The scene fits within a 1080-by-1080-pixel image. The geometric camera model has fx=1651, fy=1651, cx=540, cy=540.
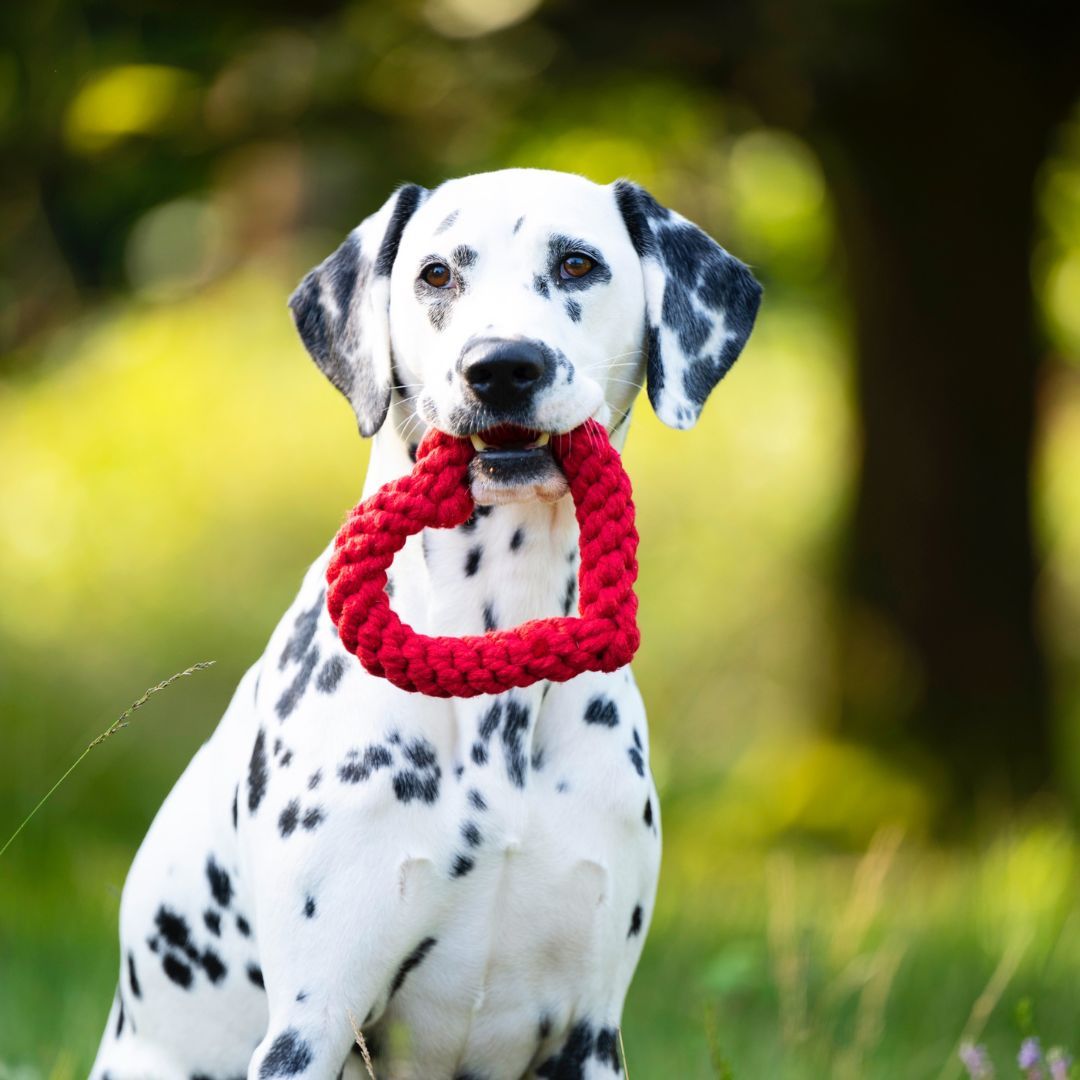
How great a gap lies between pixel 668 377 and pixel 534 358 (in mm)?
454

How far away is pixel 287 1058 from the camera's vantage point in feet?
9.56

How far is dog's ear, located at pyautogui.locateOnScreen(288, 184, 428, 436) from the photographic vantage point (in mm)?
3240

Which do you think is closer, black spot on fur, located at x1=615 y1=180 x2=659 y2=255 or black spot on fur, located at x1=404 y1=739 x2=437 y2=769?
black spot on fur, located at x1=404 y1=739 x2=437 y2=769

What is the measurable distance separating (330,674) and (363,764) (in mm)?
217

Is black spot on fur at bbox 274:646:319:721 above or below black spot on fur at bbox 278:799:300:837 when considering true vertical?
above

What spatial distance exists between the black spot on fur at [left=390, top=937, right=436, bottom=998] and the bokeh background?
1.88 ft

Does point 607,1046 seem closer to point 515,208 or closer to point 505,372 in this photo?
point 505,372

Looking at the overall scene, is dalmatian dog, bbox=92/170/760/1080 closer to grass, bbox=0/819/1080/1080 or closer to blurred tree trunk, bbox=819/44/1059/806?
grass, bbox=0/819/1080/1080

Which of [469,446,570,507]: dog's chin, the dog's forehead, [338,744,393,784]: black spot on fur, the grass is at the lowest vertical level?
the grass

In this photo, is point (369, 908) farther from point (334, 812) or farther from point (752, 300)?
point (752, 300)

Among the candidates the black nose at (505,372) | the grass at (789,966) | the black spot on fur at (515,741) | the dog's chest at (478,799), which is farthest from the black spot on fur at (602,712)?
the grass at (789,966)

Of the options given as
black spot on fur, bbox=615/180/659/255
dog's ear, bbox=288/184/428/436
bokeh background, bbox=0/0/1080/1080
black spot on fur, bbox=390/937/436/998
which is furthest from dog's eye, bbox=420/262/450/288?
bokeh background, bbox=0/0/1080/1080

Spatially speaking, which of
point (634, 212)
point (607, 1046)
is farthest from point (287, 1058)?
point (634, 212)

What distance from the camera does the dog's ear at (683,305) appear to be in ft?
10.6
